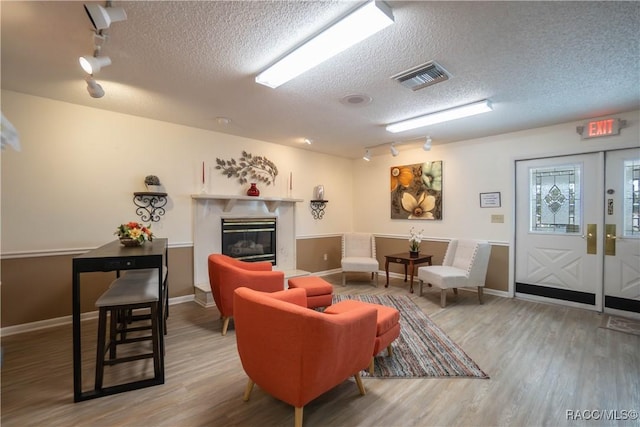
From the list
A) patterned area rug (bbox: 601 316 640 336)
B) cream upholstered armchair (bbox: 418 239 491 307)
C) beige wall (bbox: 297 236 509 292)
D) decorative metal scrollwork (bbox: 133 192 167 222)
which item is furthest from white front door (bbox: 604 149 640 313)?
decorative metal scrollwork (bbox: 133 192 167 222)

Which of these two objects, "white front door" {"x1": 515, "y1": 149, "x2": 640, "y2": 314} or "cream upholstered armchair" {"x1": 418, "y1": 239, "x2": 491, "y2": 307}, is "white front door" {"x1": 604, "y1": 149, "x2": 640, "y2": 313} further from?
"cream upholstered armchair" {"x1": 418, "y1": 239, "x2": 491, "y2": 307}

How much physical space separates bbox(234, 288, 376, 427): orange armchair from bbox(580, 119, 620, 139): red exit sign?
4.00m

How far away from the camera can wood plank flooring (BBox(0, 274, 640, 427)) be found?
185cm

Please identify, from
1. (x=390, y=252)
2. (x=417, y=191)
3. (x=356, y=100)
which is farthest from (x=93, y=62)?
(x=390, y=252)

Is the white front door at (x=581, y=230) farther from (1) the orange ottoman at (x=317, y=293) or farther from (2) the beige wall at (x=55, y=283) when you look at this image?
(1) the orange ottoman at (x=317, y=293)

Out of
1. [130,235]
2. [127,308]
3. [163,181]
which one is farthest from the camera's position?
[163,181]

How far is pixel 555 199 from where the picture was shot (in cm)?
412

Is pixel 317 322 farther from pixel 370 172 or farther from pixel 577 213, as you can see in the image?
pixel 370 172

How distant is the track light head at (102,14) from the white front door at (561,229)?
5012mm

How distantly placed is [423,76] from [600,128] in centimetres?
283

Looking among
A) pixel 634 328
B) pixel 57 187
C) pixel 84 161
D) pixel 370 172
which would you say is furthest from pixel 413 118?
pixel 57 187

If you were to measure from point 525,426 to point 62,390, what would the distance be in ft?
10.4

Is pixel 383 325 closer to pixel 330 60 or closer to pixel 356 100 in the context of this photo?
pixel 330 60

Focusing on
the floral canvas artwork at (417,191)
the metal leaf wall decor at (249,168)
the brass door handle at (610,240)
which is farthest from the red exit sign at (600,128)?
the metal leaf wall decor at (249,168)
